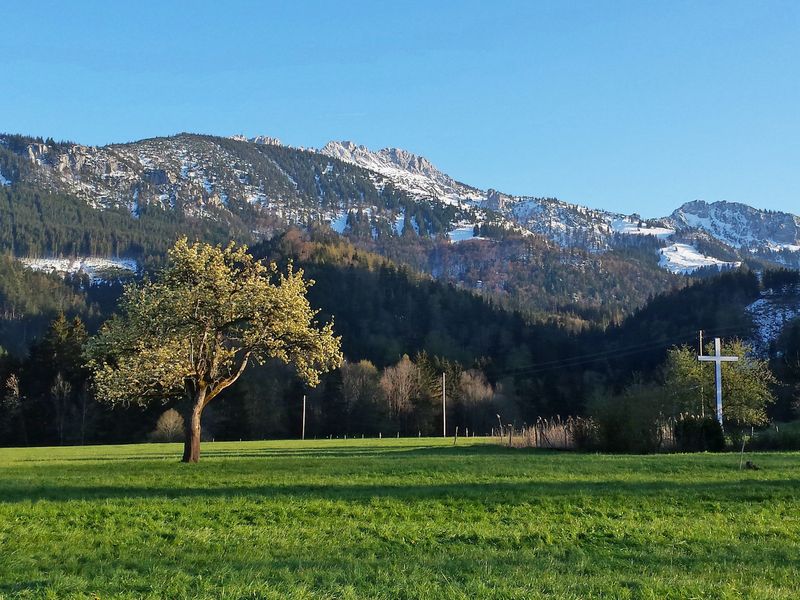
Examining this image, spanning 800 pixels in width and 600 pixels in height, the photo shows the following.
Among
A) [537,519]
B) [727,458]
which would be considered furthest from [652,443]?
[537,519]

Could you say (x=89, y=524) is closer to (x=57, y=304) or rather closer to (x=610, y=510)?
(x=610, y=510)

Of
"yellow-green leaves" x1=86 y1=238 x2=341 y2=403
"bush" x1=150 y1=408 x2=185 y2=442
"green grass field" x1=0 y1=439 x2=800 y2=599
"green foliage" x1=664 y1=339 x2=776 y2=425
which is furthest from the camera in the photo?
"bush" x1=150 y1=408 x2=185 y2=442

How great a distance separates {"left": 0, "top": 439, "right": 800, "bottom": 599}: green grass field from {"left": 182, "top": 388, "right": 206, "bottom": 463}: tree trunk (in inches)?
347

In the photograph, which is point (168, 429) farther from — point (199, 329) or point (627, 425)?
point (627, 425)

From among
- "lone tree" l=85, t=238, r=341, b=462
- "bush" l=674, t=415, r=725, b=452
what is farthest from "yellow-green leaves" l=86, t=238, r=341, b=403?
"bush" l=674, t=415, r=725, b=452

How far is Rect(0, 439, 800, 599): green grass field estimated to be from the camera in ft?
29.0

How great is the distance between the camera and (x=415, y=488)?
19.9 m

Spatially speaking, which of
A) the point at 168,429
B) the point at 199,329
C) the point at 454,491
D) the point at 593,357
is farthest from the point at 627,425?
the point at 593,357

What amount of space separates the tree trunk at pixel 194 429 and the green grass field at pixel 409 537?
8.82m

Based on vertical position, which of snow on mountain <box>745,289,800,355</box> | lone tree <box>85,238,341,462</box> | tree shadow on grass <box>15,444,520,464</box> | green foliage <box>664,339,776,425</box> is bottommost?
tree shadow on grass <box>15,444,520,464</box>

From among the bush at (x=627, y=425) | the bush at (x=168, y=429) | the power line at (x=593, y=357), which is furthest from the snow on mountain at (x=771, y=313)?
the bush at (x=627, y=425)

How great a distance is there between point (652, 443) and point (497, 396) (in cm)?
8255

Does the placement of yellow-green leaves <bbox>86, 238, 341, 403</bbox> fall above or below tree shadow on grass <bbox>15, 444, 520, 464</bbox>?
above

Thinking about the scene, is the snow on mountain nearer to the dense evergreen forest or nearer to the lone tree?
the dense evergreen forest
